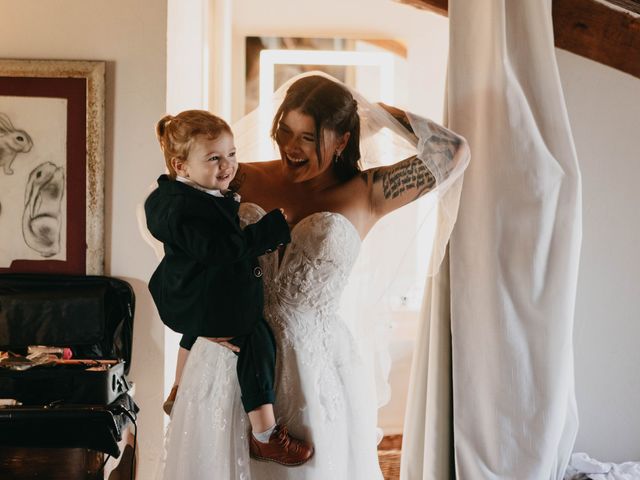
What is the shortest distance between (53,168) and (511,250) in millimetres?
1635

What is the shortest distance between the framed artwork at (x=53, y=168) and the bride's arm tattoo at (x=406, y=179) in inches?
44.5

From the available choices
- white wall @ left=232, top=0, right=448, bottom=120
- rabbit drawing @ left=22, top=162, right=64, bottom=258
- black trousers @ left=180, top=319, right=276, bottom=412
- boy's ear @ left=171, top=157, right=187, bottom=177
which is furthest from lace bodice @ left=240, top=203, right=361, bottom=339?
white wall @ left=232, top=0, right=448, bottom=120

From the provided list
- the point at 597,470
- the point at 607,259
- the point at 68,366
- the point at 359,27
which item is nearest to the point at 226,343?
the point at 68,366

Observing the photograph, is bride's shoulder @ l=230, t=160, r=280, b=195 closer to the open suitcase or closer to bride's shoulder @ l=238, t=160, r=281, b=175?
bride's shoulder @ l=238, t=160, r=281, b=175

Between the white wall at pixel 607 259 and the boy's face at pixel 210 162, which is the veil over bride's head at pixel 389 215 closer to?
the boy's face at pixel 210 162

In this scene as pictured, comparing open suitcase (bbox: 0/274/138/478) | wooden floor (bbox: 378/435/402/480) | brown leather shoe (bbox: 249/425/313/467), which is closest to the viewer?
brown leather shoe (bbox: 249/425/313/467)

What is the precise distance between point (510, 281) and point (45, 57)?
1806 mm

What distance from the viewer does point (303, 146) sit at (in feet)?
5.81

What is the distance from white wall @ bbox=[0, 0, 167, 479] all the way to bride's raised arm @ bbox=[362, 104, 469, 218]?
99cm

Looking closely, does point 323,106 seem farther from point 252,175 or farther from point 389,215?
point 389,215

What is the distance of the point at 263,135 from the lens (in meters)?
1.99

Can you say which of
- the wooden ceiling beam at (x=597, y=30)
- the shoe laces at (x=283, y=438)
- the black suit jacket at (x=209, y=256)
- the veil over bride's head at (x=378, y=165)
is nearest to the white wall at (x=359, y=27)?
the wooden ceiling beam at (x=597, y=30)

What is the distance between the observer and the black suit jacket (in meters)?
1.47

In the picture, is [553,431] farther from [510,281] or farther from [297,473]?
[297,473]
